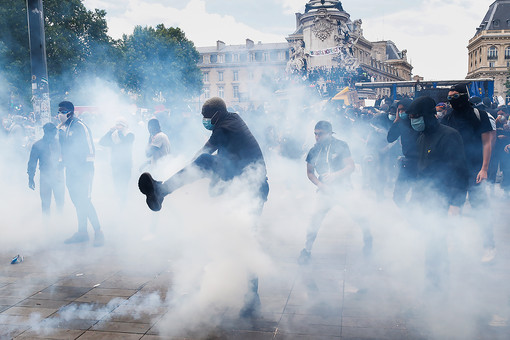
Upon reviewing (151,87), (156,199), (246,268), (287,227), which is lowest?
(287,227)

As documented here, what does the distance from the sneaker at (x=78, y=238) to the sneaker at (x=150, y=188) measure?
330 cm

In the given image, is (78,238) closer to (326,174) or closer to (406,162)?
(326,174)

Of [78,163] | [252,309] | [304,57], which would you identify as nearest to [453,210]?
[252,309]

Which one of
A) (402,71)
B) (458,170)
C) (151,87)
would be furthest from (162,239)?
(402,71)

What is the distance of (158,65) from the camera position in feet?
159

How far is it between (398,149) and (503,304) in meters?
5.92

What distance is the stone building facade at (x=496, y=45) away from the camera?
Result: 83.2m

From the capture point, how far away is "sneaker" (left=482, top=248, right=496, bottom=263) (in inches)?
191

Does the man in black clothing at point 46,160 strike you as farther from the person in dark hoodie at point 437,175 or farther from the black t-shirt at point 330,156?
the person in dark hoodie at point 437,175

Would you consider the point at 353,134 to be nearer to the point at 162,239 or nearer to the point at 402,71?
the point at 162,239

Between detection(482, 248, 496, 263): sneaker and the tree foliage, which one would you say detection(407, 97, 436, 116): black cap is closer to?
detection(482, 248, 496, 263): sneaker

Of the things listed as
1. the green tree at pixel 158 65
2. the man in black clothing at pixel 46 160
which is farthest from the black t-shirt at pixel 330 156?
the green tree at pixel 158 65

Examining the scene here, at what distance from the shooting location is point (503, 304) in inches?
146

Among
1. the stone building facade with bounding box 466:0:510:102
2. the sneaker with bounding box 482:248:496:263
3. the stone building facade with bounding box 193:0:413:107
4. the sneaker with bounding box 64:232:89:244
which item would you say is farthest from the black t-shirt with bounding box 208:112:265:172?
the stone building facade with bounding box 466:0:510:102
